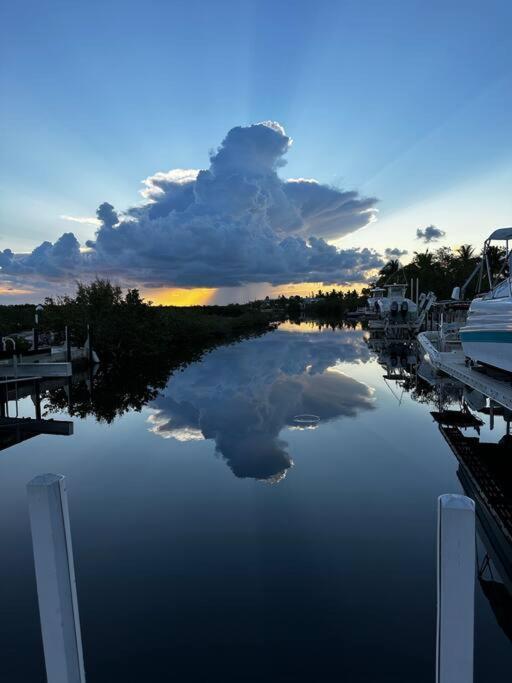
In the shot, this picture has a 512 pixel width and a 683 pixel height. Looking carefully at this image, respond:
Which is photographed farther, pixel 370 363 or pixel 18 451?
pixel 370 363

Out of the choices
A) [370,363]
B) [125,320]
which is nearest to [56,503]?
[370,363]

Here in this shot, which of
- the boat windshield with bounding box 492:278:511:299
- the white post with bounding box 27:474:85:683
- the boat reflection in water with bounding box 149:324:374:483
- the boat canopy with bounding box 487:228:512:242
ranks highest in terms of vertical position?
the boat canopy with bounding box 487:228:512:242

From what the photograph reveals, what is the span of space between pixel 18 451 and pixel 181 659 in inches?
328

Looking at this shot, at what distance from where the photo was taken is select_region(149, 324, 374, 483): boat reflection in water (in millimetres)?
10273

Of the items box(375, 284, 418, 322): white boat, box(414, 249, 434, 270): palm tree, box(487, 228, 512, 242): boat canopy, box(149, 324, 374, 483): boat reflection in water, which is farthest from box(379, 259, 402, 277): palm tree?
box(487, 228, 512, 242): boat canopy

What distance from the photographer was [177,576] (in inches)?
205

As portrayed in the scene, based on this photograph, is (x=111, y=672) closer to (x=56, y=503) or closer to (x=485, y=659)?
(x=56, y=503)

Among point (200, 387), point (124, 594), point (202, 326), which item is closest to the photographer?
point (124, 594)

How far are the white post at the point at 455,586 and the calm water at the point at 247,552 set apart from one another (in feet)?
6.27

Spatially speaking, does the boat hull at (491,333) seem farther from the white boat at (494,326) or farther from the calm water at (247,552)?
the calm water at (247,552)

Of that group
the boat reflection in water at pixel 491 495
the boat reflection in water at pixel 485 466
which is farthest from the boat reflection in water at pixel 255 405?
the boat reflection in water at pixel 491 495

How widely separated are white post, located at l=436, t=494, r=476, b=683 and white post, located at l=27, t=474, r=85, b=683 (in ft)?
6.06

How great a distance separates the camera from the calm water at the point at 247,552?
3.98 m

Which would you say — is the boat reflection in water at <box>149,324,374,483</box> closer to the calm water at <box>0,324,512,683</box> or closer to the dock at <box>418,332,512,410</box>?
the calm water at <box>0,324,512,683</box>
